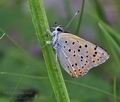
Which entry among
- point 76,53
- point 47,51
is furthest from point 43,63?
point 47,51

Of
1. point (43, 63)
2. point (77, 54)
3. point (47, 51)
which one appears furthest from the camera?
point (43, 63)

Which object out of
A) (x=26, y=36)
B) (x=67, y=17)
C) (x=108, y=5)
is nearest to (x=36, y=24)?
(x=67, y=17)

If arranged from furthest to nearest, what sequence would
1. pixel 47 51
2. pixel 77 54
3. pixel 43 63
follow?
pixel 43 63 < pixel 77 54 < pixel 47 51

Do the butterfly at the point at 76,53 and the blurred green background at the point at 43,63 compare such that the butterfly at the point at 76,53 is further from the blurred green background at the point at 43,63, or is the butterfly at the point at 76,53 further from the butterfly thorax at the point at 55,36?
the blurred green background at the point at 43,63

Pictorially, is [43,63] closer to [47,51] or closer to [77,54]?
[77,54]

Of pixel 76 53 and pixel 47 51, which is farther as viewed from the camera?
pixel 76 53

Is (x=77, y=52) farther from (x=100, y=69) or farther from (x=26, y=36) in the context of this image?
(x=26, y=36)

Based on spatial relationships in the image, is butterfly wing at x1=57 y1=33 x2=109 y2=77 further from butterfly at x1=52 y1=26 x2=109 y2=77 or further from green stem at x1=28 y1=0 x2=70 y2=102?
green stem at x1=28 y1=0 x2=70 y2=102

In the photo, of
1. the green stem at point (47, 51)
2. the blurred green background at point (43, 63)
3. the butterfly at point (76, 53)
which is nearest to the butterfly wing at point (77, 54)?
the butterfly at point (76, 53)
